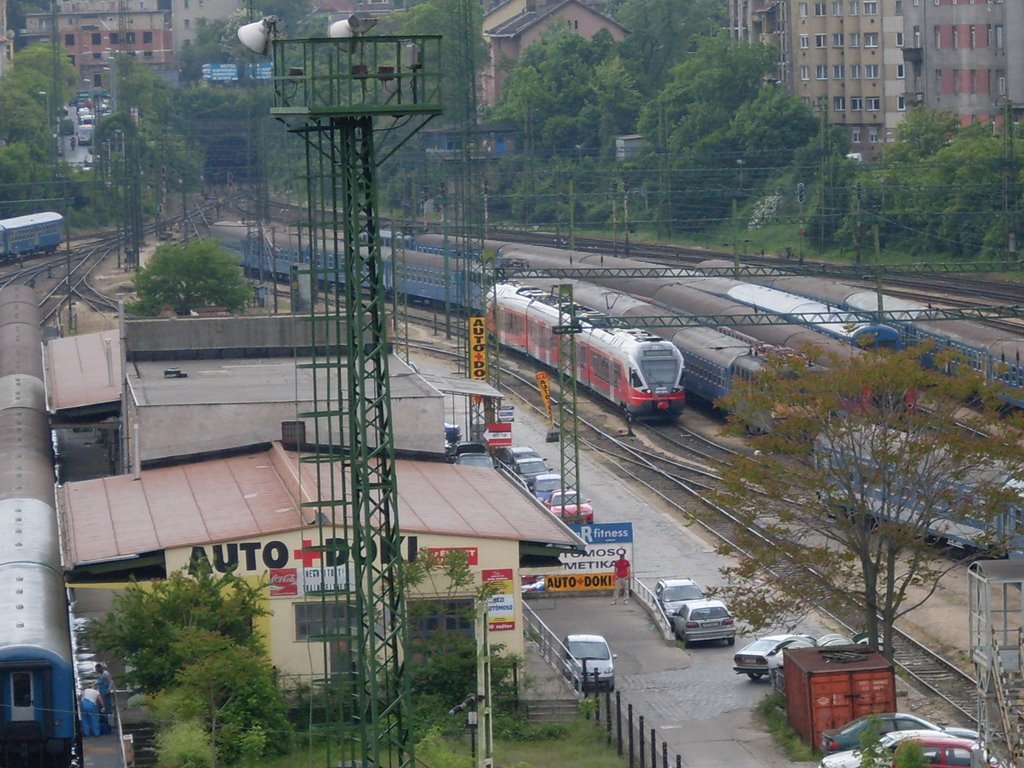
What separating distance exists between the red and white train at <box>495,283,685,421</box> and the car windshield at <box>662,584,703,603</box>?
45.0ft

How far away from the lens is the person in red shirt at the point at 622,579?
30.6 m

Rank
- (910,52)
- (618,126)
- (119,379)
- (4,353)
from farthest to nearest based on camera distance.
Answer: (618,126)
(910,52)
(4,353)
(119,379)

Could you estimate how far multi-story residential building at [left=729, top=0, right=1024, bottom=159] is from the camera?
7612 cm

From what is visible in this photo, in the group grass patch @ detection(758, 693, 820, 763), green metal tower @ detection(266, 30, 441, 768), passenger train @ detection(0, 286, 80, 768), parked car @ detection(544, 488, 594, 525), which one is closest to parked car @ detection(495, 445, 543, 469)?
parked car @ detection(544, 488, 594, 525)

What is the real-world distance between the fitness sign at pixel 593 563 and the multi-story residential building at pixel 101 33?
115115 millimetres

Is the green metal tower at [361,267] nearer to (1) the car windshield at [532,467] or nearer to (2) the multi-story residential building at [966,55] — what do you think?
(1) the car windshield at [532,467]

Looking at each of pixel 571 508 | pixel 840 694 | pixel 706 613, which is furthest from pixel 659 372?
pixel 840 694

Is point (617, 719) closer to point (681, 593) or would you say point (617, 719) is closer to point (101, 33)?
point (681, 593)

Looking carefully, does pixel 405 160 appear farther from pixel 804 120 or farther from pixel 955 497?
pixel 955 497

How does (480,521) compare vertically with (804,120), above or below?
below

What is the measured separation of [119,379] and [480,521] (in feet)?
50.3

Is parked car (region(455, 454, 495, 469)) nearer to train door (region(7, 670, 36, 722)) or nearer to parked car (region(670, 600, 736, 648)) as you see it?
parked car (region(670, 600, 736, 648))

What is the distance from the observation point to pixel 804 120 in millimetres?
84812

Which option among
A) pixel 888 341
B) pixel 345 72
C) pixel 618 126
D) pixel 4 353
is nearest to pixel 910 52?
pixel 618 126
